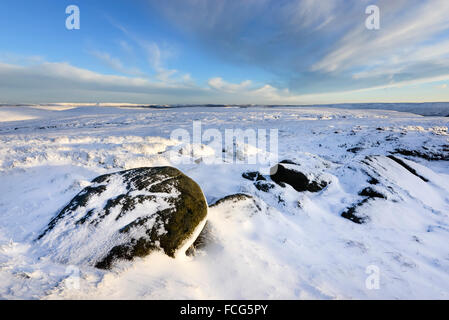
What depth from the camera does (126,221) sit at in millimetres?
2984

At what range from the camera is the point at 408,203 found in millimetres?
5109

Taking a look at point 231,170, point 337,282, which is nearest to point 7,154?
point 231,170

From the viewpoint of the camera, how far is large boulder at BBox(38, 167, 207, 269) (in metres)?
2.65

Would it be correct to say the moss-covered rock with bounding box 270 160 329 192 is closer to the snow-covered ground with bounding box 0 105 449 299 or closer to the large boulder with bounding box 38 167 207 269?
the snow-covered ground with bounding box 0 105 449 299

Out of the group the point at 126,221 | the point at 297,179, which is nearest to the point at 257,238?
the point at 126,221

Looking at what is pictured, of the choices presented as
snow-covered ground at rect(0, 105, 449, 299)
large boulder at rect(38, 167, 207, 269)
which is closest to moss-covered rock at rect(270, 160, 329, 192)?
snow-covered ground at rect(0, 105, 449, 299)

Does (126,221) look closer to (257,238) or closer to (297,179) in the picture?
(257,238)

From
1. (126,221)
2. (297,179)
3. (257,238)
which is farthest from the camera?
(297,179)

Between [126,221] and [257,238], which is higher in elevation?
[126,221]

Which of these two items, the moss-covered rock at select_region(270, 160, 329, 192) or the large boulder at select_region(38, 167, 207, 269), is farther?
the moss-covered rock at select_region(270, 160, 329, 192)

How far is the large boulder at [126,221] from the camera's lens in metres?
2.65

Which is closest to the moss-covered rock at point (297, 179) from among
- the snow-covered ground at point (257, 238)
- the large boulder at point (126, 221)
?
the snow-covered ground at point (257, 238)

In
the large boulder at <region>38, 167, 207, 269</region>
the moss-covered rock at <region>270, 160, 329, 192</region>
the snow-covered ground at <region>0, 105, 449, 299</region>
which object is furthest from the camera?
the moss-covered rock at <region>270, 160, 329, 192</region>
